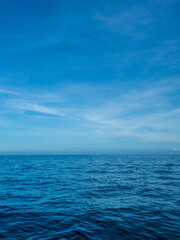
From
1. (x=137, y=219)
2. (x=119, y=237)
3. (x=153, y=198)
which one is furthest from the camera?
(x=153, y=198)

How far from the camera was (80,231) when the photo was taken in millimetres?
10750

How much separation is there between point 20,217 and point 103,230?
6598mm

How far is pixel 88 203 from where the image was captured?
16.5 m

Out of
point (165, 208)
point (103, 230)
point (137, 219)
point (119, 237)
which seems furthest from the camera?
point (165, 208)

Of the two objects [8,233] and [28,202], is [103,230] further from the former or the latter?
[28,202]

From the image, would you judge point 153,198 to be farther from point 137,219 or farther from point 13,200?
point 13,200

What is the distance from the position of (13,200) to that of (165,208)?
14964 mm

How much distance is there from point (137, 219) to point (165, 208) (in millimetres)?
4057

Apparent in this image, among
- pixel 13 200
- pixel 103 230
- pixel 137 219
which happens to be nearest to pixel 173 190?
pixel 137 219

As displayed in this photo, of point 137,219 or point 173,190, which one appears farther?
point 173,190

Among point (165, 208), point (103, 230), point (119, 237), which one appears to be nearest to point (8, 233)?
point (103, 230)

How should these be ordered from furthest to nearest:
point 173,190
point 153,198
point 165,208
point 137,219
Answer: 1. point 173,190
2. point 153,198
3. point 165,208
4. point 137,219

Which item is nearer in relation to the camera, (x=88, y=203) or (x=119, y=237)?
(x=119, y=237)

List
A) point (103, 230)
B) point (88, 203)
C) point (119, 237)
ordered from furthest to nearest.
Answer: point (88, 203), point (103, 230), point (119, 237)
